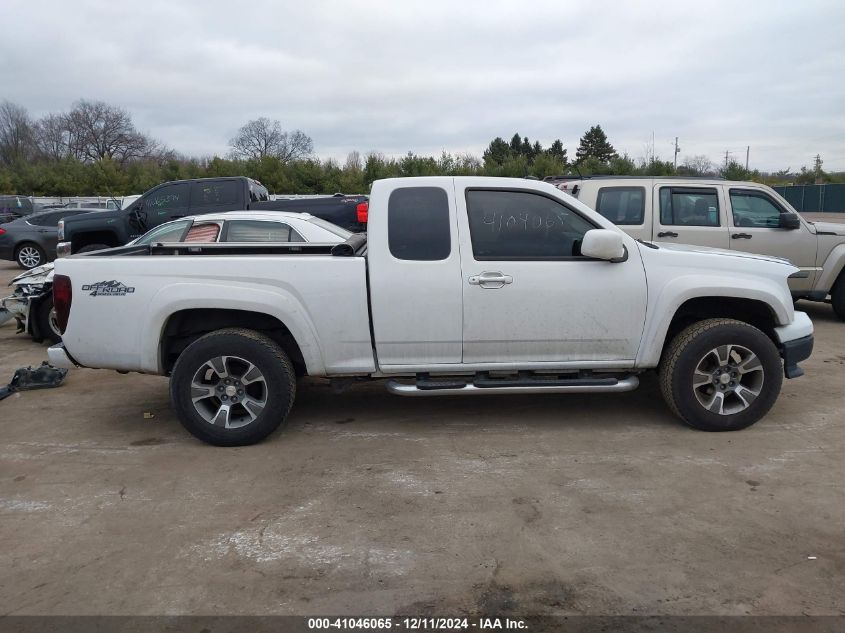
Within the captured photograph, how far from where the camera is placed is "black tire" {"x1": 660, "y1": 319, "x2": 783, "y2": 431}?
491 cm

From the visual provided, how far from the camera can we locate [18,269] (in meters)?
18.8

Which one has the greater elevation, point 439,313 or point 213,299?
point 213,299

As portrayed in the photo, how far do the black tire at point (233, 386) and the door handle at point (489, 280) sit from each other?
144cm

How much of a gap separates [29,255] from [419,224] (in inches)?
644

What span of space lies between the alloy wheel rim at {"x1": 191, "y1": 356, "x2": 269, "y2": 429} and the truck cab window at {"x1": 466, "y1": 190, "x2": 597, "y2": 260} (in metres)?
1.85

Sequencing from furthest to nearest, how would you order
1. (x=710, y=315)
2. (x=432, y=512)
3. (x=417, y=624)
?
(x=710, y=315)
(x=432, y=512)
(x=417, y=624)

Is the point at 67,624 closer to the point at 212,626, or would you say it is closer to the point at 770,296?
the point at 212,626

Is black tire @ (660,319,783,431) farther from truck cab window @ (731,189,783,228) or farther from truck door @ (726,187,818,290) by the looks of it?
truck cab window @ (731,189,783,228)

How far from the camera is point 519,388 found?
16.0 ft

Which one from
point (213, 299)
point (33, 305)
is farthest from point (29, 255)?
point (213, 299)

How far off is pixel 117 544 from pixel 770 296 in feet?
15.0

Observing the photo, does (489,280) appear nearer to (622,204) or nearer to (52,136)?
(622,204)

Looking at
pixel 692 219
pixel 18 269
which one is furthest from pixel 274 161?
pixel 692 219

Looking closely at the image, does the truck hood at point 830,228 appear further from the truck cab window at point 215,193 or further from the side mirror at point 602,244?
the truck cab window at point 215,193
